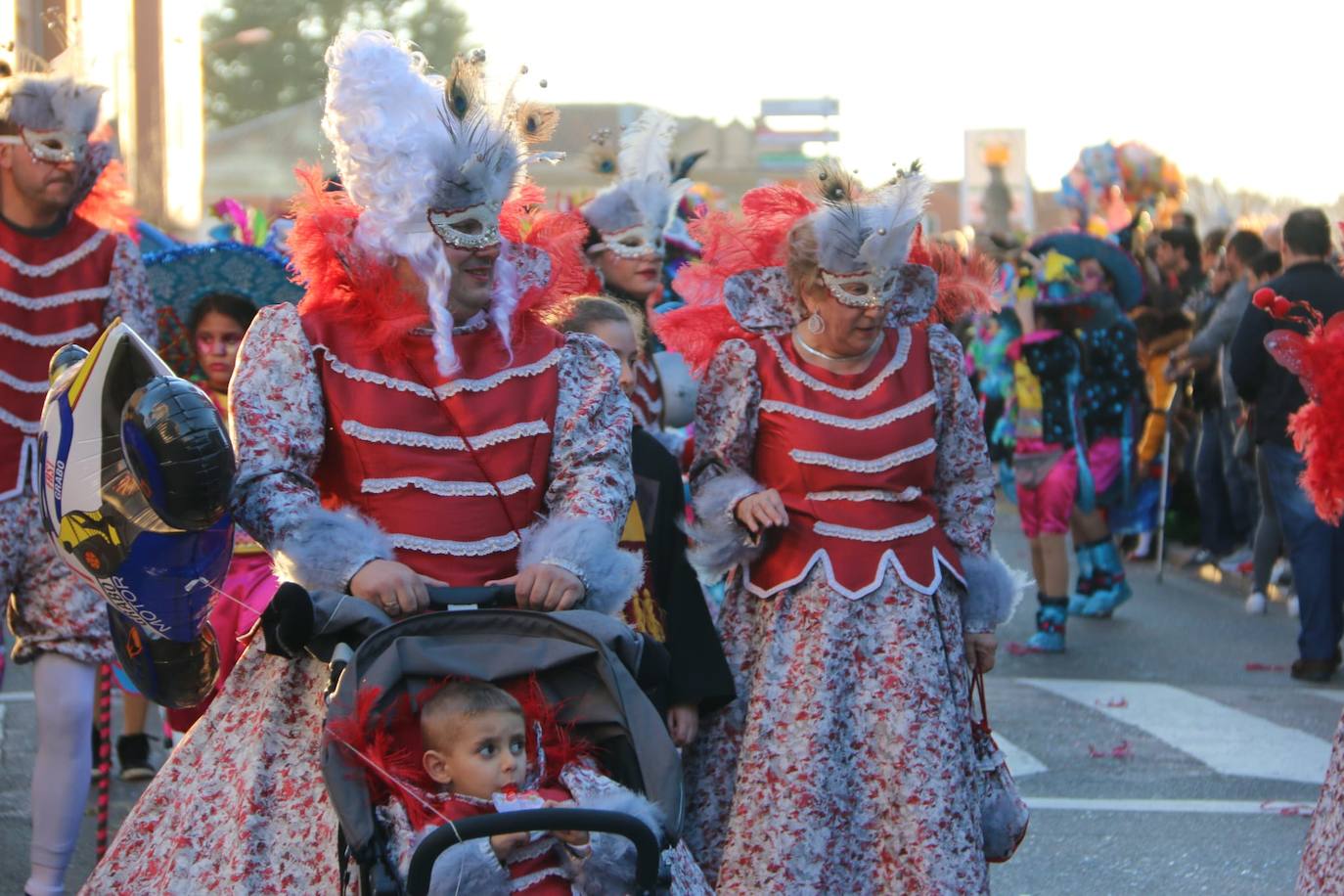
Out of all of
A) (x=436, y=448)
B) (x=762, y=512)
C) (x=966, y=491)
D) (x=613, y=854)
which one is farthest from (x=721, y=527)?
(x=613, y=854)

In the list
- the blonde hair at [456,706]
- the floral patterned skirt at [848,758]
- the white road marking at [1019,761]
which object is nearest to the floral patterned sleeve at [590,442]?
the blonde hair at [456,706]

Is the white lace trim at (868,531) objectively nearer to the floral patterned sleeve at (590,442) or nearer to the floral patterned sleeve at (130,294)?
the floral patterned sleeve at (590,442)

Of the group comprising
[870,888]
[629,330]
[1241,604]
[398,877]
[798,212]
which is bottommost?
[1241,604]

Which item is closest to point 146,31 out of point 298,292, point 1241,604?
point 1241,604

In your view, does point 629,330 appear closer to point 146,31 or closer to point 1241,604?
point 1241,604

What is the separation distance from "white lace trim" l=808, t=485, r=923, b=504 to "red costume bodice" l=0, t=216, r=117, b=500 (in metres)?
2.26

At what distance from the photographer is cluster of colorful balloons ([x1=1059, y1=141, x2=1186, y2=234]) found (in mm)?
16609

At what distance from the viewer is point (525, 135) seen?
14.0 feet

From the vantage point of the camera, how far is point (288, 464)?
12.9ft

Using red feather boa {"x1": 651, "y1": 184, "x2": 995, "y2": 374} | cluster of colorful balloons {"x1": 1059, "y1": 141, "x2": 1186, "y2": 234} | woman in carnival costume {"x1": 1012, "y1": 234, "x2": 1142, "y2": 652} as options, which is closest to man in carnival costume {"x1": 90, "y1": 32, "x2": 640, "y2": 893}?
red feather boa {"x1": 651, "y1": 184, "x2": 995, "y2": 374}

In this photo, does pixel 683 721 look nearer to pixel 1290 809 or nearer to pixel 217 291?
pixel 217 291

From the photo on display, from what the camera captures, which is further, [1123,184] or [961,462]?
[1123,184]

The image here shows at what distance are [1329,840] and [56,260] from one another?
3893 millimetres

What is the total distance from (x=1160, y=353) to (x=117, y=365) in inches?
455
